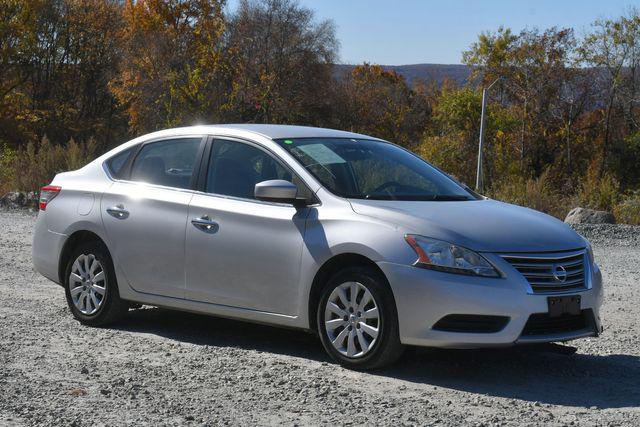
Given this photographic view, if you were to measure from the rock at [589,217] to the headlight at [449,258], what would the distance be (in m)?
12.2

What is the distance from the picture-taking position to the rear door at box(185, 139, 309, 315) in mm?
6977

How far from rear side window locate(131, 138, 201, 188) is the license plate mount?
2.92 metres

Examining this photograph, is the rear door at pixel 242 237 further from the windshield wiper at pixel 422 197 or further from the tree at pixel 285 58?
the tree at pixel 285 58

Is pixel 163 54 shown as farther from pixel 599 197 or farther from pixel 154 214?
pixel 154 214

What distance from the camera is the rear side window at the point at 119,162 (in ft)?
27.7

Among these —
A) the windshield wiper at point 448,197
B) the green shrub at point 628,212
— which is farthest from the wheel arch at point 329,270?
the green shrub at point 628,212

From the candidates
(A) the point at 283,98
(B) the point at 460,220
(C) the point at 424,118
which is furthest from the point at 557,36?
(B) the point at 460,220

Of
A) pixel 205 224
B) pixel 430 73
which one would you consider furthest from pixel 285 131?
pixel 430 73

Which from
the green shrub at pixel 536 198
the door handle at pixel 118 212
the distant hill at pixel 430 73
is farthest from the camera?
the distant hill at pixel 430 73

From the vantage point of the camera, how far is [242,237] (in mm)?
7203

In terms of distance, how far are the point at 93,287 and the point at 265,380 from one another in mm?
2434

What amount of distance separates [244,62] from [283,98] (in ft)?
11.6

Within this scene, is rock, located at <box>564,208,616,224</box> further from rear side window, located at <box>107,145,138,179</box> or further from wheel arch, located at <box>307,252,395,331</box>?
wheel arch, located at <box>307,252,395,331</box>

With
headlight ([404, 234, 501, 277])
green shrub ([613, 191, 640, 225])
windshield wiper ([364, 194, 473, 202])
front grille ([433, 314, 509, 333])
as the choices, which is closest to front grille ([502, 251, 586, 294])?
headlight ([404, 234, 501, 277])
